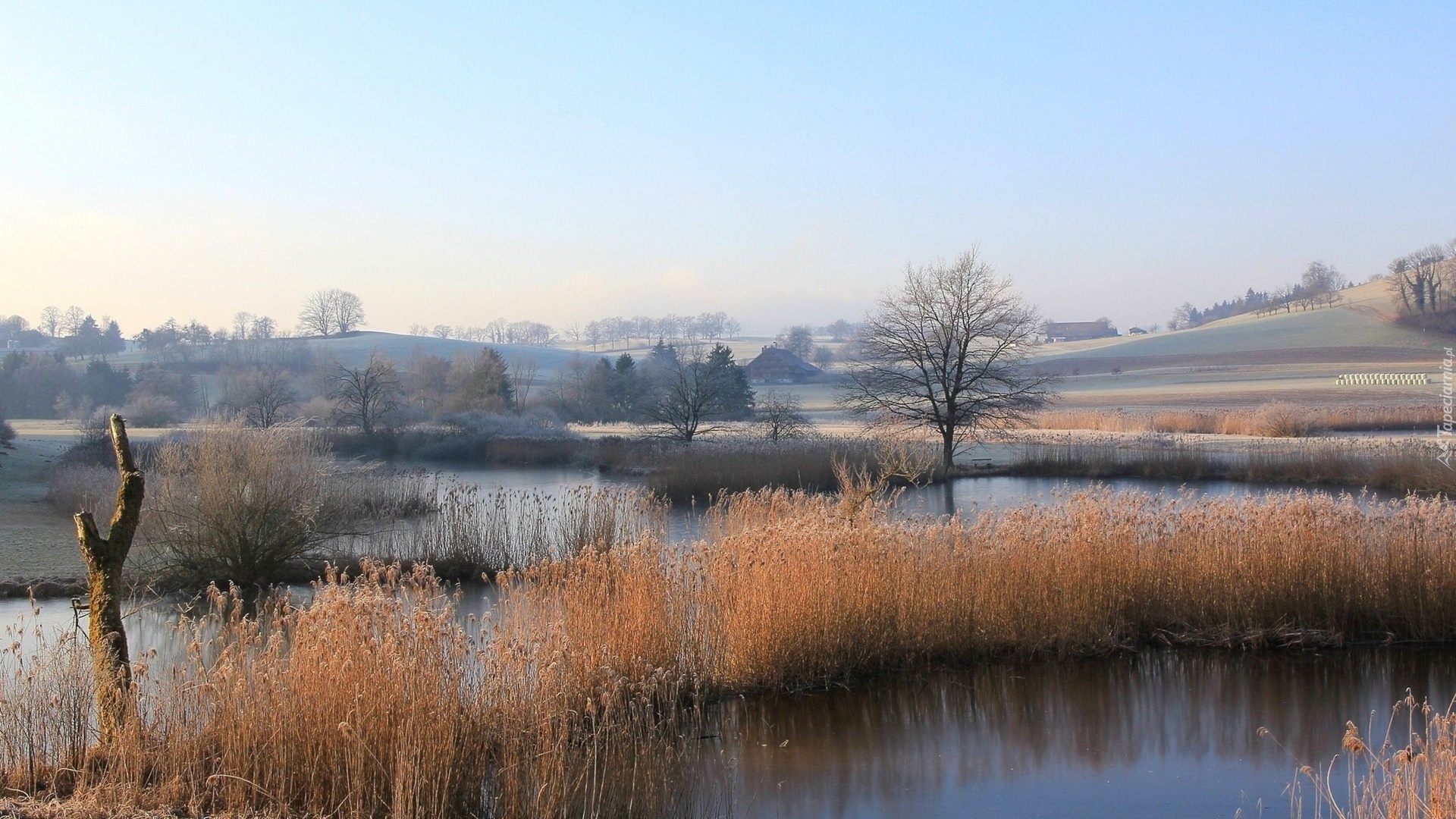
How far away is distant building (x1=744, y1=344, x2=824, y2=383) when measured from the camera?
9112 cm

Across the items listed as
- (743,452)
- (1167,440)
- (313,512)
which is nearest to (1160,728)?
(313,512)

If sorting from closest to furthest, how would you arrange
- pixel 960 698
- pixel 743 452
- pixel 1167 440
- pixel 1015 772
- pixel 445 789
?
pixel 445 789 < pixel 1015 772 < pixel 960 698 < pixel 743 452 < pixel 1167 440

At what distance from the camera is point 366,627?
5848 millimetres

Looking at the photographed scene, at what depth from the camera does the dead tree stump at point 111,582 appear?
5.92m

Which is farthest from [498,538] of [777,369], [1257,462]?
[777,369]

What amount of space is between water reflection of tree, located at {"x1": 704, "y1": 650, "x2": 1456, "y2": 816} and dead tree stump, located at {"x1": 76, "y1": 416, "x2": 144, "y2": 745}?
147 inches

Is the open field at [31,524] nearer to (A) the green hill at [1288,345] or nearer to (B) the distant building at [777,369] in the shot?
(B) the distant building at [777,369]

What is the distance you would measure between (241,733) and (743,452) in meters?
23.6

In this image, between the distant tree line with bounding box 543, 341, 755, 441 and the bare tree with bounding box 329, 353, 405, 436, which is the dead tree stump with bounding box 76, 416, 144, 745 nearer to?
the distant tree line with bounding box 543, 341, 755, 441

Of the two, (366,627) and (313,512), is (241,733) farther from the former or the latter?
(313,512)

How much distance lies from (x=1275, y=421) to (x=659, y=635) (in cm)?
3610

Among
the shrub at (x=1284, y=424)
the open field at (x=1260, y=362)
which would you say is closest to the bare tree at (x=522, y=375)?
the open field at (x=1260, y=362)

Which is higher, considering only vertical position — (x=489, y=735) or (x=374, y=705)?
(x=374, y=705)

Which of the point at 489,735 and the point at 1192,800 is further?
the point at 1192,800
